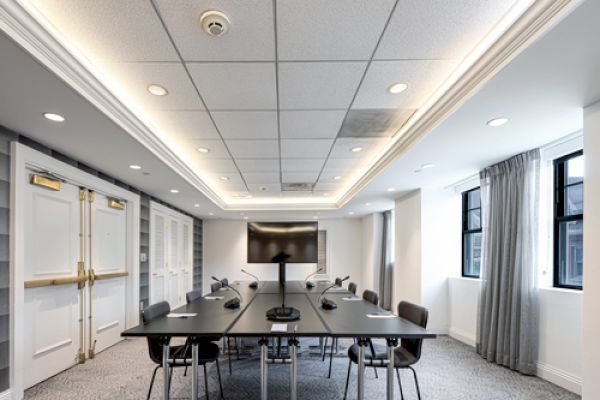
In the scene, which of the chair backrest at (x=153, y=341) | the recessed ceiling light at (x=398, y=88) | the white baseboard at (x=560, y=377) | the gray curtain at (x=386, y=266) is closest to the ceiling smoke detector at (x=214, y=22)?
the recessed ceiling light at (x=398, y=88)

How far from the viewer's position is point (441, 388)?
126 inches

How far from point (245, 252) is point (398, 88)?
795 cm

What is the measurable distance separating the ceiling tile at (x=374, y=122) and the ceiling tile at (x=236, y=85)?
2.57 feet

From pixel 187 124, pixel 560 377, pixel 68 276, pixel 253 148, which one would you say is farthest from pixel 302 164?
pixel 560 377

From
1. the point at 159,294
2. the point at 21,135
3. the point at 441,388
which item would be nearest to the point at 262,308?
the point at 441,388

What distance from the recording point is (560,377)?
10.6 feet

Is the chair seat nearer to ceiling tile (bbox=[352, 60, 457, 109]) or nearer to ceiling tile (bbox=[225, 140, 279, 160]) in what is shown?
ceiling tile (bbox=[352, 60, 457, 109])

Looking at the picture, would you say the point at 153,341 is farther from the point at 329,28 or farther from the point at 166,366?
the point at 329,28

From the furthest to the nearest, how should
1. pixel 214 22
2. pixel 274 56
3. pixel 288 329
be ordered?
pixel 288 329
pixel 274 56
pixel 214 22

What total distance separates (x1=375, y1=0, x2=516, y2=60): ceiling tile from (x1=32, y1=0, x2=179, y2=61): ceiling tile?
127 centimetres

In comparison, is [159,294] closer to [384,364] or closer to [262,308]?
[262,308]

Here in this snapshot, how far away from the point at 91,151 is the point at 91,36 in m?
1.78

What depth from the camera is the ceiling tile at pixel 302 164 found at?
15.1 ft

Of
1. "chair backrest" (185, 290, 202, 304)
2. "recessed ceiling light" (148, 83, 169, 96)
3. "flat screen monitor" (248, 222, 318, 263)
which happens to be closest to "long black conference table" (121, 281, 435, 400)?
"chair backrest" (185, 290, 202, 304)
